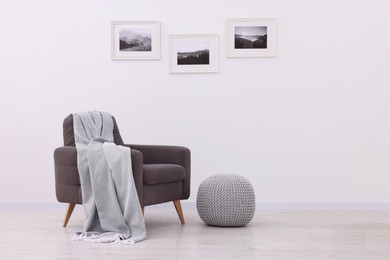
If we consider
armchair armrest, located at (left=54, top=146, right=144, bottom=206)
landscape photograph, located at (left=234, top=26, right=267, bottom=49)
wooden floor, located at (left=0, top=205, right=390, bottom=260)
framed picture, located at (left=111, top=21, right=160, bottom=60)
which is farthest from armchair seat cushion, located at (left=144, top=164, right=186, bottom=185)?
landscape photograph, located at (left=234, top=26, right=267, bottom=49)

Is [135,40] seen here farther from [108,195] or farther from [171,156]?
[108,195]

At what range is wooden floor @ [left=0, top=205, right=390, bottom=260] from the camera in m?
3.85

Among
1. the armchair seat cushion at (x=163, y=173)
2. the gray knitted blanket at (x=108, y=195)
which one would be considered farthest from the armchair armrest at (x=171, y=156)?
the gray knitted blanket at (x=108, y=195)

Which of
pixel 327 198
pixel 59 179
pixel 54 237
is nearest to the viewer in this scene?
pixel 54 237

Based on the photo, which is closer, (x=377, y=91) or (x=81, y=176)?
(x=81, y=176)

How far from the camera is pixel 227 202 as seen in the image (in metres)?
4.85

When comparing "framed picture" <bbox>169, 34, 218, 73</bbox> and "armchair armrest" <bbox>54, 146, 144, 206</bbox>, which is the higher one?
"framed picture" <bbox>169, 34, 218, 73</bbox>

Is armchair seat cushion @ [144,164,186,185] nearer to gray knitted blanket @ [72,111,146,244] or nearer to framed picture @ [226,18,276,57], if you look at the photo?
gray knitted blanket @ [72,111,146,244]

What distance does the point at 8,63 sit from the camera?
20.1 ft

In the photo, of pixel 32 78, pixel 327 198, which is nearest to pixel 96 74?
pixel 32 78

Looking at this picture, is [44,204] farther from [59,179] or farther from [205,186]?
[205,186]

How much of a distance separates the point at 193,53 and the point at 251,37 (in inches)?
22.2

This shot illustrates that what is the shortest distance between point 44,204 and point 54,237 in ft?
5.46

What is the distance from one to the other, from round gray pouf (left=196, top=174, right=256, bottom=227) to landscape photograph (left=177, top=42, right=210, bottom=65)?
1517 millimetres
